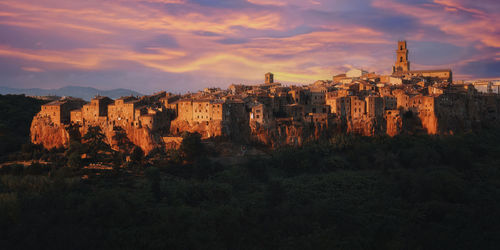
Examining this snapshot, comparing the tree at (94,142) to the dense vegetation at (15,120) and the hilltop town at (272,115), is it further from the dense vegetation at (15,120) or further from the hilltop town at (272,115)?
the dense vegetation at (15,120)

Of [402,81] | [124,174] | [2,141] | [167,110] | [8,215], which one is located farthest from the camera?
[402,81]

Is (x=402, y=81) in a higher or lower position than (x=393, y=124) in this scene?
higher

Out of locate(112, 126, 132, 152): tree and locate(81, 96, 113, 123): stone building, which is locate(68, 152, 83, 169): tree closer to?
locate(112, 126, 132, 152): tree

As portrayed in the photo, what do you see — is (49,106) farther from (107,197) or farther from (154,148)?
(107,197)

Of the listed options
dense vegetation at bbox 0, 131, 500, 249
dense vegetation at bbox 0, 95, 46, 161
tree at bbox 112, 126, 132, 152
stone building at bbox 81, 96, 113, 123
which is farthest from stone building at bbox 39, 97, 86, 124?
dense vegetation at bbox 0, 131, 500, 249

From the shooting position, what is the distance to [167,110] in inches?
1303

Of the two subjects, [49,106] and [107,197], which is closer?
[107,197]

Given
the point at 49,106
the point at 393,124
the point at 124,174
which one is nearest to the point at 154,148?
the point at 124,174

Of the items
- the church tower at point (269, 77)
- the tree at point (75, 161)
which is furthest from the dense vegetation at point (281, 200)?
the church tower at point (269, 77)

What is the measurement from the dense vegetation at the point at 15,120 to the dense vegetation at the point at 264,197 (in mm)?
1877

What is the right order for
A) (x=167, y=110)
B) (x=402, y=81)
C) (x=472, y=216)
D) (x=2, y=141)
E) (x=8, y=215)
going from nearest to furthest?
(x=8, y=215)
(x=472, y=216)
(x=167, y=110)
(x=2, y=141)
(x=402, y=81)

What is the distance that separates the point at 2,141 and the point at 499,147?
3799cm

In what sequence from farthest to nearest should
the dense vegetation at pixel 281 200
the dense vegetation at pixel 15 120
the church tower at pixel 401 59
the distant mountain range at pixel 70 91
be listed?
the distant mountain range at pixel 70 91
the church tower at pixel 401 59
the dense vegetation at pixel 15 120
the dense vegetation at pixel 281 200

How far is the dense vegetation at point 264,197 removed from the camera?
20.6 metres
